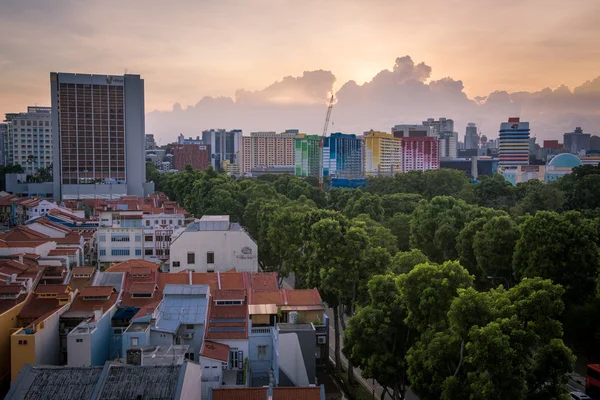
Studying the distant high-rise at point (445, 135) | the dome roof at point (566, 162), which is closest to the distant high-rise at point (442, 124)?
the distant high-rise at point (445, 135)

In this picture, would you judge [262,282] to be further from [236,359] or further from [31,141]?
[31,141]

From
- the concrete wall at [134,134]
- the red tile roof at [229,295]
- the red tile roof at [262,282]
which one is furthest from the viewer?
the concrete wall at [134,134]

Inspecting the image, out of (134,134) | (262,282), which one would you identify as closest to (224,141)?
(134,134)

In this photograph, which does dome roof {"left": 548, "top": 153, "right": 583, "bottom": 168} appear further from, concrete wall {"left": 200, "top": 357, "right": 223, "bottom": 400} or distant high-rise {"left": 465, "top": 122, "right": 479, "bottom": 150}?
distant high-rise {"left": 465, "top": 122, "right": 479, "bottom": 150}

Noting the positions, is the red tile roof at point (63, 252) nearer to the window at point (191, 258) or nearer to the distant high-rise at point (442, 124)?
the window at point (191, 258)

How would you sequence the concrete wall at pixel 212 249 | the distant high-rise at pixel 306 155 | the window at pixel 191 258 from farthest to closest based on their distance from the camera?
1. the distant high-rise at pixel 306 155
2. the window at pixel 191 258
3. the concrete wall at pixel 212 249

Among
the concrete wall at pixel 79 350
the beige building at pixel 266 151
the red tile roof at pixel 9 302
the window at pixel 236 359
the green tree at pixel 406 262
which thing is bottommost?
the window at pixel 236 359

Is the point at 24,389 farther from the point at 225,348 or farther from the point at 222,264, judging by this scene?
the point at 222,264
